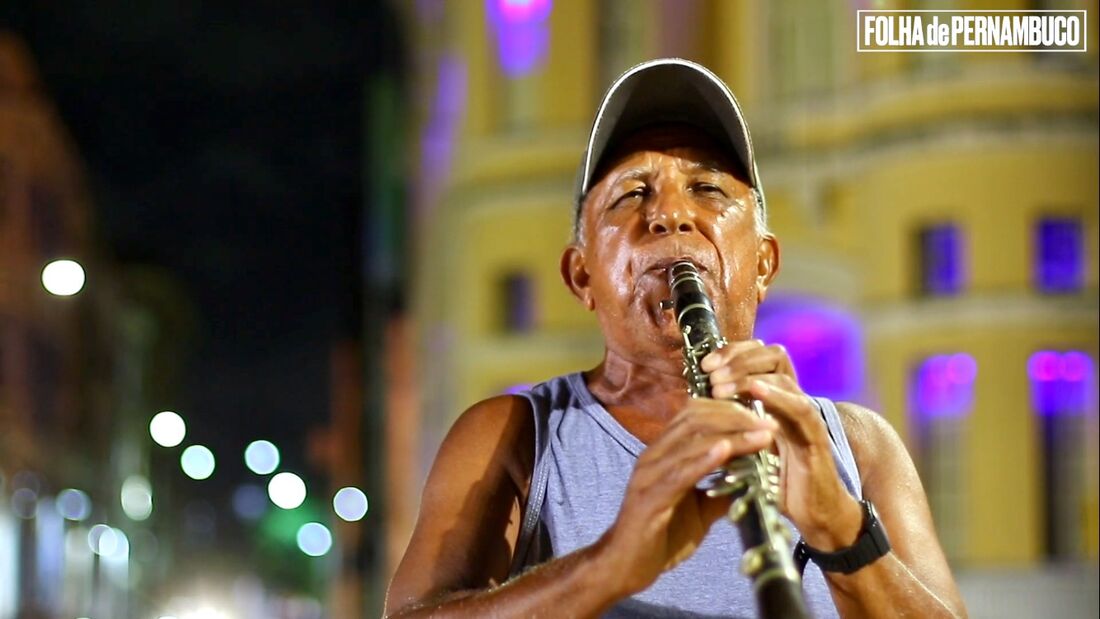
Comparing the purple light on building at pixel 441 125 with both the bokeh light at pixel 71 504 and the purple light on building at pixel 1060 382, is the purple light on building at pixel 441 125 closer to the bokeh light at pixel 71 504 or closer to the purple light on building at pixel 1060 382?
the purple light on building at pixel 1060 382

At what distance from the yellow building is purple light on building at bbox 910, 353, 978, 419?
33mm

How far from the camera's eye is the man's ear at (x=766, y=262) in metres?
2.87

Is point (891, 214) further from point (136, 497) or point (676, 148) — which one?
point (136, 497)

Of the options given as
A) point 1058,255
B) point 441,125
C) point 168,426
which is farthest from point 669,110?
point 168,426

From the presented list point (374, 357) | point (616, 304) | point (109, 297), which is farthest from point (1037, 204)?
point (109, 297)

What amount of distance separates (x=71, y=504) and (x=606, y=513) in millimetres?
58587

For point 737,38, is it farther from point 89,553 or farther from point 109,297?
point 109,297

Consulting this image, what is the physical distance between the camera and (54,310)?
5706cm

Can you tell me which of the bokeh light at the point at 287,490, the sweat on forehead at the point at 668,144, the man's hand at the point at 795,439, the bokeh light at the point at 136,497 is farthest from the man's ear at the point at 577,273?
the bokeh light at the point at 136,497

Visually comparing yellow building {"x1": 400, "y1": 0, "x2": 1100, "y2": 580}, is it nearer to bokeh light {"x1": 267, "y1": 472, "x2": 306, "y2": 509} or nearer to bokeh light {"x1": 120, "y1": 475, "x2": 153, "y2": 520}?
bokeh light {"x1": 267, "y1": 472, "x2": 306, "y2": 509}

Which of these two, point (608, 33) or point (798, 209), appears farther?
point (608, 33)

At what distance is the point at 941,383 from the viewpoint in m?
24.1

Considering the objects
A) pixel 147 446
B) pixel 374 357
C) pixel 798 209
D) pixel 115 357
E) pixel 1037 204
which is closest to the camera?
pixel 1037 204

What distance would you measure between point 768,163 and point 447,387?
9679 mm
